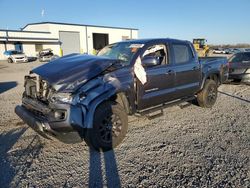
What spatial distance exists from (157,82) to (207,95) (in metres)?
2.46

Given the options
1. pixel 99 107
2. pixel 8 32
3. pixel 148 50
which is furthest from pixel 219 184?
pixel 8 32

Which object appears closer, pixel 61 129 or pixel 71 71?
pixel 61 129

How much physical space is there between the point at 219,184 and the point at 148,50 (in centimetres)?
303

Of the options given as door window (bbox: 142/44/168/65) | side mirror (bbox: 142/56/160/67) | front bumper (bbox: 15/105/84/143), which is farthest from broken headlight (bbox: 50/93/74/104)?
door window (bbox: 142/44/168/65)

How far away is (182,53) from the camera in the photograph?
587 centimetres

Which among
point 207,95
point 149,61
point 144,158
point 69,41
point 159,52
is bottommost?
point 144,158

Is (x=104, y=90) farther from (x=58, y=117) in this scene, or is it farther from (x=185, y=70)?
(x=185, y=70)

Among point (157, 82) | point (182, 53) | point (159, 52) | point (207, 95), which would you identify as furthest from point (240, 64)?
point (157, 82)

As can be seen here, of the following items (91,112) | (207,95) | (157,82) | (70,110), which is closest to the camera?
(70,110)

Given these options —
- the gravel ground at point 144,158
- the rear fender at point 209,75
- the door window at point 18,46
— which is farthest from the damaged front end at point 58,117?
the door window at point 18,46

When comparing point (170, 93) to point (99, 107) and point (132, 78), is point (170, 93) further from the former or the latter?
point (99, 107)

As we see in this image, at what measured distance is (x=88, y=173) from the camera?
3484 millimetres

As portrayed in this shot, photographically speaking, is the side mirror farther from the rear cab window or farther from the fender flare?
the fender flare

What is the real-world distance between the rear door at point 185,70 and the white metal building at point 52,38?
3692cm
